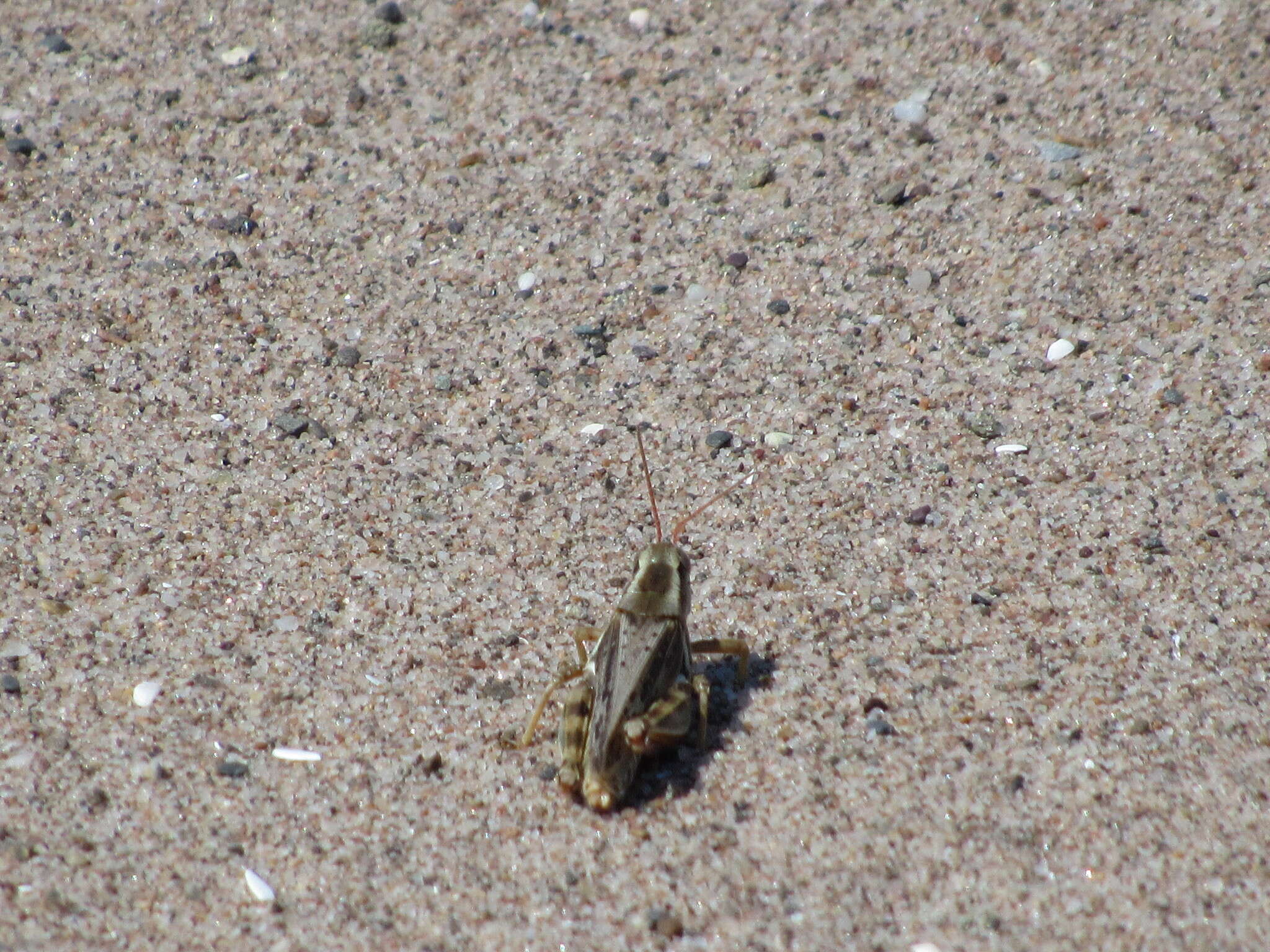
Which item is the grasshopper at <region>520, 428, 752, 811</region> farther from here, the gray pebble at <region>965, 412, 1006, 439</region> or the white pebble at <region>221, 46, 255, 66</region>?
the white pebble at <region>221, 46, 255, 66</region>

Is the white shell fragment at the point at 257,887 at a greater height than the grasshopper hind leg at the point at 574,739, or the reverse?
the grasshopper hind leg at the point at 574,739

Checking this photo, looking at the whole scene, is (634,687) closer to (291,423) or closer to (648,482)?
(648,482)

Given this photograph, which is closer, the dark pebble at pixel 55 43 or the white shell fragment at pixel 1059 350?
the white shell fragment at pixel 1059 350

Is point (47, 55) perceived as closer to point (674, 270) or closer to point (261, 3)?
point (261, 3)

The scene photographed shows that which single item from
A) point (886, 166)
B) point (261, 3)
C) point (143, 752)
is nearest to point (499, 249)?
point (886, 166)

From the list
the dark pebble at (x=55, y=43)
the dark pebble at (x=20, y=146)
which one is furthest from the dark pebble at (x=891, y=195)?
the dark pebble at (x=55, y=43)

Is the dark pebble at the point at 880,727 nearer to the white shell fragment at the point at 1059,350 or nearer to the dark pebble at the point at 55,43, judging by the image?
the white shell fragment at the point at 1059,350

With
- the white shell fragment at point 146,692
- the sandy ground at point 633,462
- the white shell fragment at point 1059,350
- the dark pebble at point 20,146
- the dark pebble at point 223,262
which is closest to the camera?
the sandy ground at point 633,462
